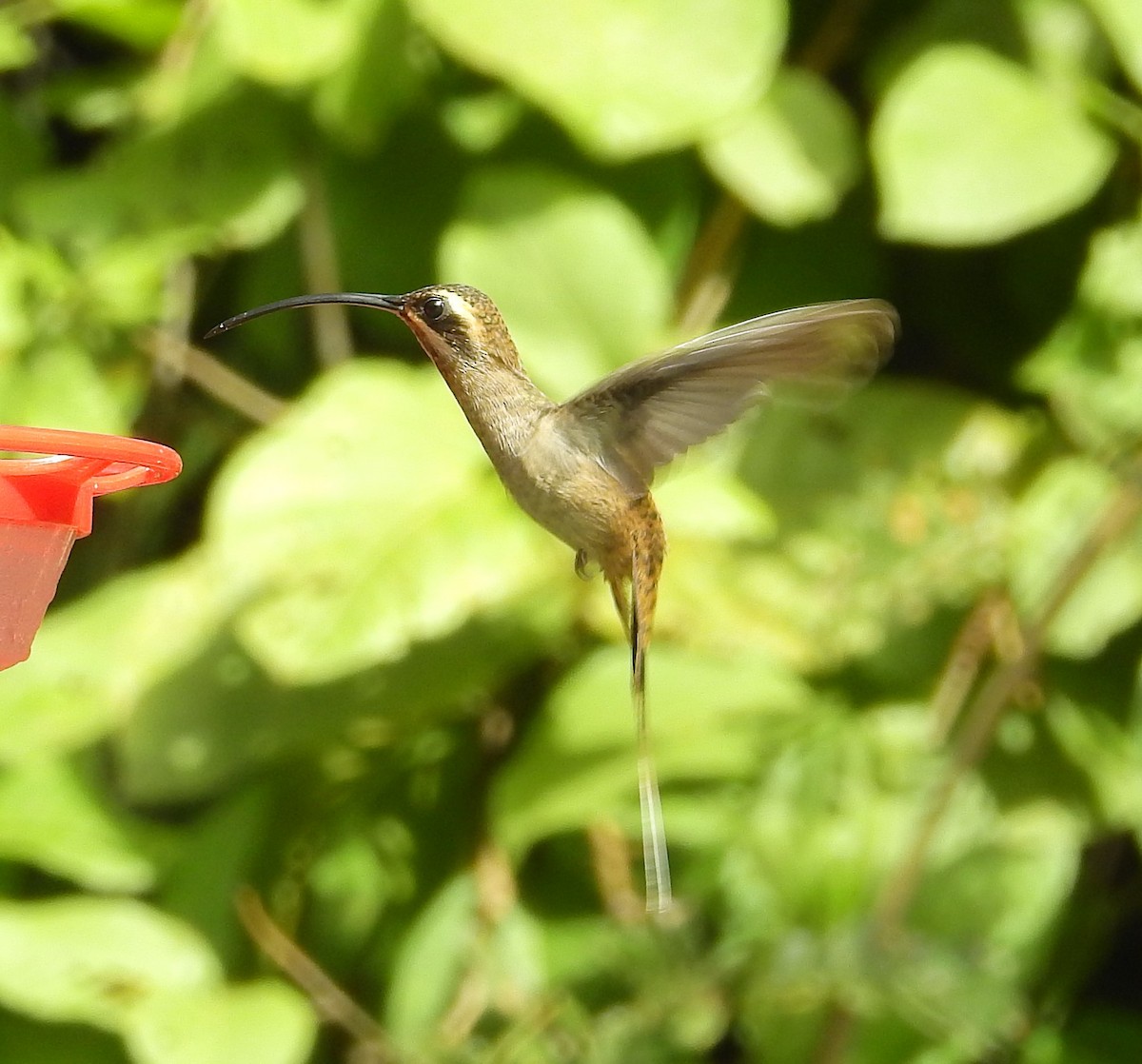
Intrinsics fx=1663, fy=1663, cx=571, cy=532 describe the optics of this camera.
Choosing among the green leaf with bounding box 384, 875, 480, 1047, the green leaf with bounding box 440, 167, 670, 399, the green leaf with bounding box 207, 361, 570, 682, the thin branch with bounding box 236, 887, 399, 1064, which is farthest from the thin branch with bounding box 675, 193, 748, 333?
the thin branch with bounding box 236, 887, 399, 1064

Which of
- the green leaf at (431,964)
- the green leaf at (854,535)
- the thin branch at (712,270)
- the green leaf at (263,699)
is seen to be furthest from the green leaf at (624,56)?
the green leaf at (431,964)

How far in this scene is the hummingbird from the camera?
115 cm

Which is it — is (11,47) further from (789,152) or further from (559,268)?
(789,152)

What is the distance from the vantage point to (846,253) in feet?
7.74

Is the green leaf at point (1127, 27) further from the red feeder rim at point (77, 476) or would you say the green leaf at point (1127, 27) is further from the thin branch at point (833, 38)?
the red feeder rim at point (77, 476)

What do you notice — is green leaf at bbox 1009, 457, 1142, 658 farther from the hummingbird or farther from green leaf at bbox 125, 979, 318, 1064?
green leaf at bbox 125, 979, 318, 1064

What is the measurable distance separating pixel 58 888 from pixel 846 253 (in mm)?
1428

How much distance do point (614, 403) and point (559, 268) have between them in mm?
878

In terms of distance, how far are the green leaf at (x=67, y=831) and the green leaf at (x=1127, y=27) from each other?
157 cm

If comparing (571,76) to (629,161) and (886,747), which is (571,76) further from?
(886,747)

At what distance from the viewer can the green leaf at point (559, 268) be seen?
81.8 inches

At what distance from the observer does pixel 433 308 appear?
1269mm

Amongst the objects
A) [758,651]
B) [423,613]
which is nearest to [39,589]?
[423,613]

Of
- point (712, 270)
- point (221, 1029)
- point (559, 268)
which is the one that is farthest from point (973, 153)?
point (221, 1029)
